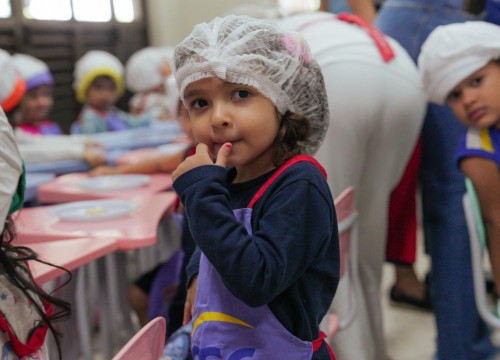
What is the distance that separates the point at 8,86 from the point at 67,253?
1.10 meters

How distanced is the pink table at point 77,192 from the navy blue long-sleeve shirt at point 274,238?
1433mm

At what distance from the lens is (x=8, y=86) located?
2301 millimetres

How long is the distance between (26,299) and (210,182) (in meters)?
0.45

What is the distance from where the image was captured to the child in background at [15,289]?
99cm

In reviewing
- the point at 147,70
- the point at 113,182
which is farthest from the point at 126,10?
the point at 113,182

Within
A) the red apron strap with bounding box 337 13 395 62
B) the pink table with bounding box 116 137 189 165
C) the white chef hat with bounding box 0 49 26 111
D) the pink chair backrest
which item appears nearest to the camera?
the pink chair backrest

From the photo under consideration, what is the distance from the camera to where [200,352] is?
105cm

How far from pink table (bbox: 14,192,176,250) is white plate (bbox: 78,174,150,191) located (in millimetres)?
381

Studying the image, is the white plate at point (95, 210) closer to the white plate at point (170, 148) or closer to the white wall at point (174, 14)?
the white plate at point (170, 148)

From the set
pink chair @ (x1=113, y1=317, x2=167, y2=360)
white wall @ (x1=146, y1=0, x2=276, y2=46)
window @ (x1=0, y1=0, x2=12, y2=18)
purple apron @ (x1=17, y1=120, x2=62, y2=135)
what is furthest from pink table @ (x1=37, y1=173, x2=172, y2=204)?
white wall @ (x1=146, y1=0, x2=276, y2=46)

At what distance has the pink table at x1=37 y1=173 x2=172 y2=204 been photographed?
8.01 feet

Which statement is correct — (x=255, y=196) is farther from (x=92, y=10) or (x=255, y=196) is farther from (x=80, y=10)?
(x=92, y=10)

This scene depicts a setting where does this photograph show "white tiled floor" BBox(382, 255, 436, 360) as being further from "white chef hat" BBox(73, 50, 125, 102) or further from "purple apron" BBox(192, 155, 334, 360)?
"white chef hat" BBox(73, 50, 125, 102)

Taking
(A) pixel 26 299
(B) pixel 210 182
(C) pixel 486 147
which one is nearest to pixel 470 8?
(C) pixel 486 147
